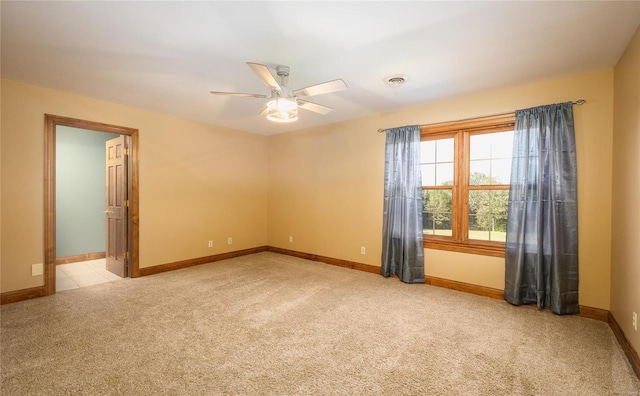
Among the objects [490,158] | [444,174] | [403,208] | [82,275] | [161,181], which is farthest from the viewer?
[161,181]

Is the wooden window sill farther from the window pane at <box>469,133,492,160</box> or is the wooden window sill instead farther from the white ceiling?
the white ceiling

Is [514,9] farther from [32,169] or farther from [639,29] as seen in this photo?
[32,169]

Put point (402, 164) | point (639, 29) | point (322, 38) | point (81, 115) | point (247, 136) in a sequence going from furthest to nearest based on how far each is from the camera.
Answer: point (247, 136) → point (402, 164) → point (81, 115) → point (322, 38) → point (639, 29)

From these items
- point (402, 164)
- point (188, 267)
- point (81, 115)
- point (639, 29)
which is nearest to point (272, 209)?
point (188, 267)

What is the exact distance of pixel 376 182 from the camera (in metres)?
4.56

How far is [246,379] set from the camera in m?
Result: 1.94

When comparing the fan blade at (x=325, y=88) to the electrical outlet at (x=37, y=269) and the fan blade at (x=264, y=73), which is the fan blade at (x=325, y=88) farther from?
the electrical outlet at (x=37, y=269)

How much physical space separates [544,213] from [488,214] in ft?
2.12

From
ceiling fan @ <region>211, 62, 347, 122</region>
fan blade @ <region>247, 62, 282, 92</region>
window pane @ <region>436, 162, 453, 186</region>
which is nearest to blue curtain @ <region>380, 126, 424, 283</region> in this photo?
window pane @ <region>436, 162, 453, 186</region>

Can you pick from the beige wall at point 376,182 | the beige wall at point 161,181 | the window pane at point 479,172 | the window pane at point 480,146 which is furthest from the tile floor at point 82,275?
the window pane at point 480,146

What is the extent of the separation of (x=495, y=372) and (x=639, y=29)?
2.83 metres

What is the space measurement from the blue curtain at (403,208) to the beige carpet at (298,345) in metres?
0.54

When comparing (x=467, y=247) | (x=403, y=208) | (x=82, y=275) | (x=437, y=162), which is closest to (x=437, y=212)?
(x=403, y=208)

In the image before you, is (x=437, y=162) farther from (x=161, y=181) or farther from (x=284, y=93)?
(x=161, y=181)
